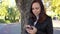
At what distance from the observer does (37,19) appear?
144cm

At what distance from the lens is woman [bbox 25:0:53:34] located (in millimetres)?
1368

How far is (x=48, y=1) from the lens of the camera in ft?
5.46

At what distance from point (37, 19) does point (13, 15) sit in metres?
0.44

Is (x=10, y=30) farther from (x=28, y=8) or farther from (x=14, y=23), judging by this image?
(x=28, y=8)

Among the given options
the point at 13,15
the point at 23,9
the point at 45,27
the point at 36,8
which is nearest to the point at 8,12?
the point at 13,15

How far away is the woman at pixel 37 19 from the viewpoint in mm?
1368

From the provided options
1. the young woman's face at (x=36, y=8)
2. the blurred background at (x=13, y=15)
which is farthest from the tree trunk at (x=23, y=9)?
the young woman's face at (x=36, y=8)

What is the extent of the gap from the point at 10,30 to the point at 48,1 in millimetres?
657

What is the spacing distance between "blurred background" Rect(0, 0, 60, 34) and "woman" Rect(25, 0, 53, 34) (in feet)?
0.82

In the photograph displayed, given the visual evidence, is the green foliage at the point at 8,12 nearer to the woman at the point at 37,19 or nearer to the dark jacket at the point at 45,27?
the woman at the point at 37,19

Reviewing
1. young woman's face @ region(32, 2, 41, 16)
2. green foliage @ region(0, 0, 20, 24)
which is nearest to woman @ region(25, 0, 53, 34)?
young woman's face @ region(32, 2, 41, 16)

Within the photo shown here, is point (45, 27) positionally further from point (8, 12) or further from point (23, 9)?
point (8, 12)

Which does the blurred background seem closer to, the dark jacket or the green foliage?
the green foliage

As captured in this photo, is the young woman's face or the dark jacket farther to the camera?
the young woman's face
